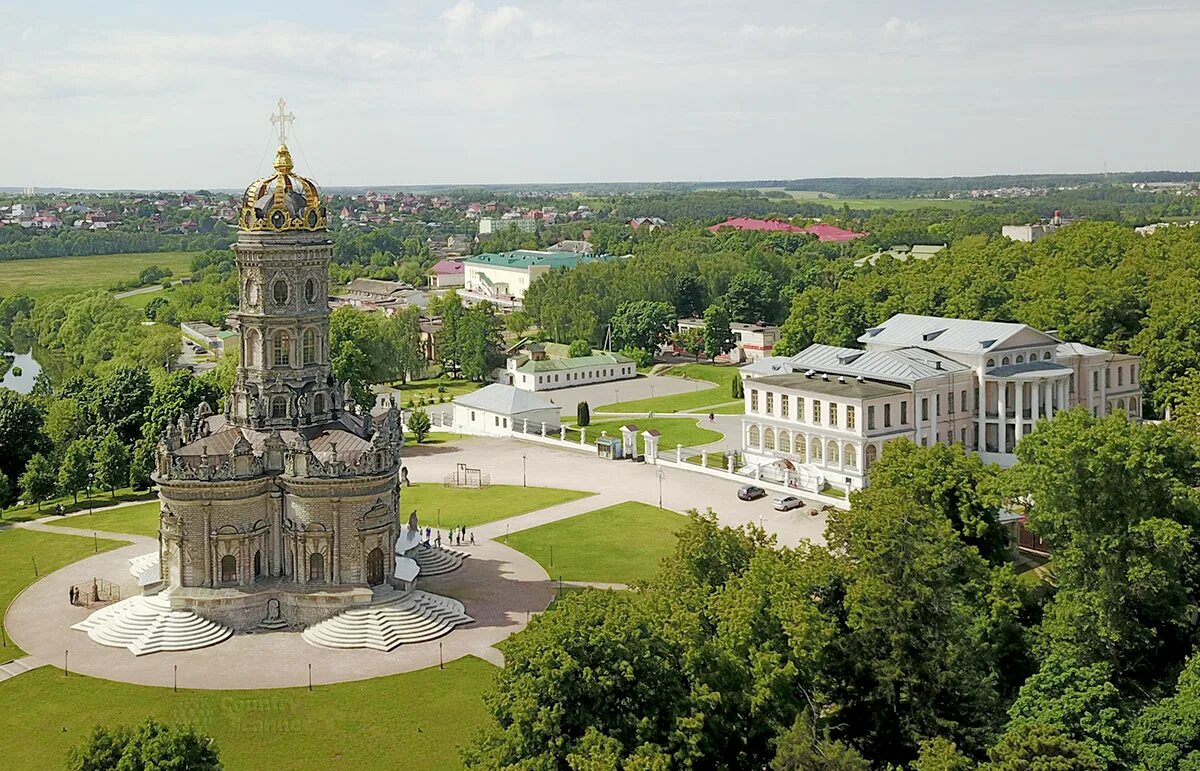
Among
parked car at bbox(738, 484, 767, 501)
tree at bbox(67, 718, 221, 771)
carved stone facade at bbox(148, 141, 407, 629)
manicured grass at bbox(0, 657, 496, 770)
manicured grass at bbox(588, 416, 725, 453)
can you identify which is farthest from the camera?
manicured grass at bbox(588, 416, 725, 453)

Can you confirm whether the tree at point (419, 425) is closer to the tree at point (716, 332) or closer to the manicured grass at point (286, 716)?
the tree at point (716, 332)

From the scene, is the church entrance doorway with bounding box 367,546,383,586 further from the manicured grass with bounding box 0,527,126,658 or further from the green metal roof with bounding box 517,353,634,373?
the green metal roof with bounding box 517,353,634,373

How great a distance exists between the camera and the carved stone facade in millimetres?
43562

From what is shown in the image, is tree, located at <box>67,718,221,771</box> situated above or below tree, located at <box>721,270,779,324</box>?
below

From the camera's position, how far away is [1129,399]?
7462 centimetres

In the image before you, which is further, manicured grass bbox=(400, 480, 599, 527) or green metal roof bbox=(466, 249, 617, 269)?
green metal roof bbox=(466, 249, 617, 269)

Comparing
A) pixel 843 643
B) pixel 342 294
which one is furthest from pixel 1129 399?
pixel 342 294

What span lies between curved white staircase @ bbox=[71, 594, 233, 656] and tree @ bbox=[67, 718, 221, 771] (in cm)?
1610

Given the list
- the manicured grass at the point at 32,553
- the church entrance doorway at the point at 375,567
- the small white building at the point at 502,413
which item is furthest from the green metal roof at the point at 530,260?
the church entrance doorway at the point at 375,567

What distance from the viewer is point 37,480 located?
6044 cm

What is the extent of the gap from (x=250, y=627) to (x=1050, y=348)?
4975 cm

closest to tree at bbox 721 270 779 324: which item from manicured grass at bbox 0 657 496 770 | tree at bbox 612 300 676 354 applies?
tree at bbox 612 300 676 354

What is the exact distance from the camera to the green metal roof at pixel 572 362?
100125 millimetres

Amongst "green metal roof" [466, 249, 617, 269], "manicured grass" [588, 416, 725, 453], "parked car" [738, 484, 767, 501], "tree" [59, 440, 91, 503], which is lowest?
"parked car" [738, 484, 767, 501]
